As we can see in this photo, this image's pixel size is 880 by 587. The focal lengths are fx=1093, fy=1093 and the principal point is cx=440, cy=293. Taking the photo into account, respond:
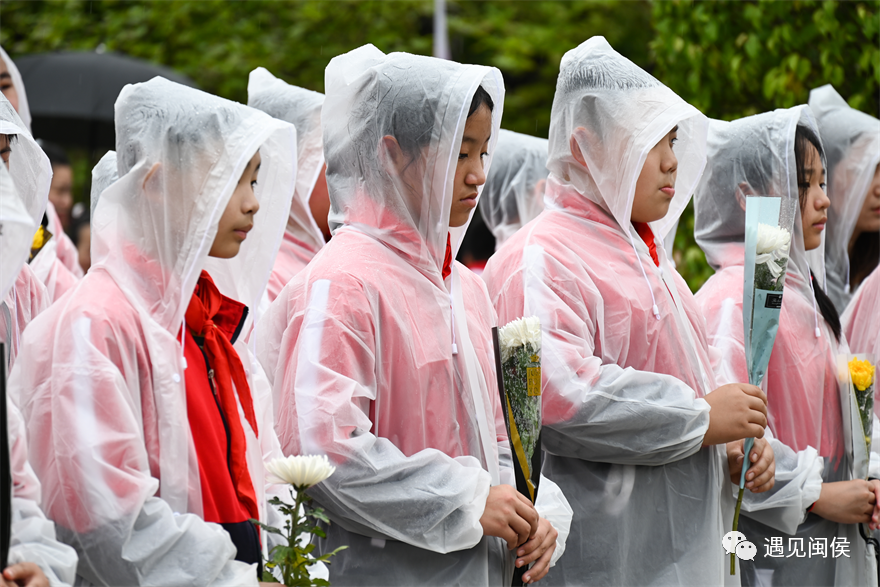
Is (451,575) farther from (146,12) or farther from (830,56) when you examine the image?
(146,12)

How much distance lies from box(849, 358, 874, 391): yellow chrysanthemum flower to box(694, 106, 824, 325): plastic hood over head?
1.05ft

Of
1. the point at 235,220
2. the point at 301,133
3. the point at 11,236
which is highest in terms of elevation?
the point at 11,236

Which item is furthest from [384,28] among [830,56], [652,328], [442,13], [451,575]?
[451,575]

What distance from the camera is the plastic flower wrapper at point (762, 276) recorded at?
3.37 m

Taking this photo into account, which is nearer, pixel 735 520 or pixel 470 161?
pixel 470 161

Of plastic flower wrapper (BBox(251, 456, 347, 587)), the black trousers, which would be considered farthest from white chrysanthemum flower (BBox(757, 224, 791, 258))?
the black trousers

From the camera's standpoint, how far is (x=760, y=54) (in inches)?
226

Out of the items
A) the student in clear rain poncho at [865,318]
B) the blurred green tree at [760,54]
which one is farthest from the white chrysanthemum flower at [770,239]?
the blurred green tree at [760,54]

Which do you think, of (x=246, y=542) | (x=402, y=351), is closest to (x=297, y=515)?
(x=246, y=542)

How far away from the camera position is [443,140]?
9.78 feet

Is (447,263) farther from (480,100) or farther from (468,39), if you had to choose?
(468,39)

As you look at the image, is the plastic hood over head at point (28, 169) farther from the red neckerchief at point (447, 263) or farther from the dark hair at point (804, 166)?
the dark hair at point (804, 166)

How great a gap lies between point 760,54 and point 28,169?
12.7ft

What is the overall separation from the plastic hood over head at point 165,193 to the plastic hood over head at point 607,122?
1.31 m
